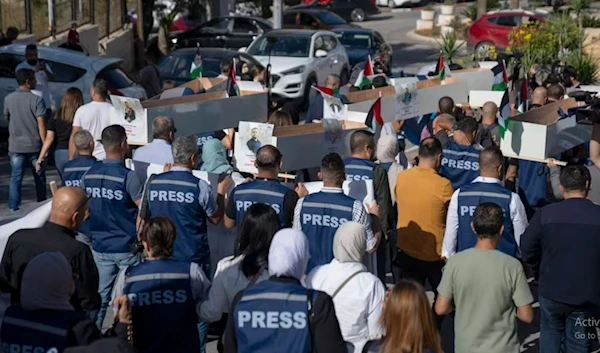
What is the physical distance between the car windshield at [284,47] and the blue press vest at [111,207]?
45.8 feet

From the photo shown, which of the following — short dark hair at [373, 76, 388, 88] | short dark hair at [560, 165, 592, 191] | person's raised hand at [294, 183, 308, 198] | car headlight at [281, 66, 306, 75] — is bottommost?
car headlight at [281, 66, 306, 75]

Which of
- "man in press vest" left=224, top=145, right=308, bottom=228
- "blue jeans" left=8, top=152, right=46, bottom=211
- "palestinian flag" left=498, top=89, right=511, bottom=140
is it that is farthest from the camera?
"blue jeans" left=8, top=152, right=46, bottom=211

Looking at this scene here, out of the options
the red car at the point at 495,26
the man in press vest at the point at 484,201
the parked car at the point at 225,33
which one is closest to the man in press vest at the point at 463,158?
the man in press vest at the point at 484,201

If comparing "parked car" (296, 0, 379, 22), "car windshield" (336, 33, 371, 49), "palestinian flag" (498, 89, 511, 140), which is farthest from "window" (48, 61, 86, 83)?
"parked car" (296, 0, 379, 22)

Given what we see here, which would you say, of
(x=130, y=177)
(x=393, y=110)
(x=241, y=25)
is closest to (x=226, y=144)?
(x=393, y=110)

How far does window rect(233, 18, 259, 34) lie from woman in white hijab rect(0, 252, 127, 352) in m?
23.9

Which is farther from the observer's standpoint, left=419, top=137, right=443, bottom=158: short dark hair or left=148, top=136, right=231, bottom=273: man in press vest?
left=419, top=137, right=443, bottom=158: short dark hair

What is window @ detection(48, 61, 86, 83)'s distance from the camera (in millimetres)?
16359

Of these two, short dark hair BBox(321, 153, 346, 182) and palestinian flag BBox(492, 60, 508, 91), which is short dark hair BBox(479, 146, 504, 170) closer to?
short dark hair BBox(321, 153, 346, 182)

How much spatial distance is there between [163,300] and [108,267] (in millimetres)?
2392

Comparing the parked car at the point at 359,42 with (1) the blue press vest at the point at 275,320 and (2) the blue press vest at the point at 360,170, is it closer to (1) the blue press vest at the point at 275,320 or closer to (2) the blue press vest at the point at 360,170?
(2) the blue press vest at the point at 360,170

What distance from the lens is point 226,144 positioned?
34.7 feet

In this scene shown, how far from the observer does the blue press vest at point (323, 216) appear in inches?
273

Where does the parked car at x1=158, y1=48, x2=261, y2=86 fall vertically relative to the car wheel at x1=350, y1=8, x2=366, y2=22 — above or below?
above
